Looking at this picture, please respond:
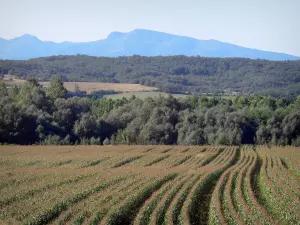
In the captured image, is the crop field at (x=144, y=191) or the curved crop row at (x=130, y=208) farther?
the crop field at (x=144, y=191)

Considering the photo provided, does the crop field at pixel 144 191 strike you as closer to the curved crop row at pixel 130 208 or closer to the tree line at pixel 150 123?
the curved crop row at pixel 130 208

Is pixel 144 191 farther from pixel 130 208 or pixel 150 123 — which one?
pixel 150 123

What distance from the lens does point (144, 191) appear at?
2847 cm

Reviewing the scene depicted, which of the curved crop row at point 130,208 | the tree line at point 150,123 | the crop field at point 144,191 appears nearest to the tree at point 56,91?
the tree line at point 150,123

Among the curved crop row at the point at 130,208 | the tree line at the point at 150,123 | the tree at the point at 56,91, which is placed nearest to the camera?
the curved crop row at the point at 130,208

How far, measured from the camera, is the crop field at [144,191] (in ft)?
74.0

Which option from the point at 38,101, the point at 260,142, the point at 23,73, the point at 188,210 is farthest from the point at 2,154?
the point at 23,73

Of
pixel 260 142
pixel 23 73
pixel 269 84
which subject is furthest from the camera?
pixel 269 84

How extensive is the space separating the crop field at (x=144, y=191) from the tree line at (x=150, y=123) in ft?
118

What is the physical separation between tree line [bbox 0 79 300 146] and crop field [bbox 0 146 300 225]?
35.9 meters

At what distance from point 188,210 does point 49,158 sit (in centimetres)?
2663

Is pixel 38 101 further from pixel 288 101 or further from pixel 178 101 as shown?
pixel 288 101

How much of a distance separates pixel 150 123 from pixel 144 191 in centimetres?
5975

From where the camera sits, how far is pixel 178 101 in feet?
331
